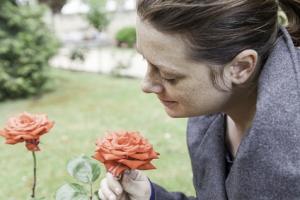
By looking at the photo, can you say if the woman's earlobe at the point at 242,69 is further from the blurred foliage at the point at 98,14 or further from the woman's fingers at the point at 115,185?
the blurred foliage at the point at 98,14

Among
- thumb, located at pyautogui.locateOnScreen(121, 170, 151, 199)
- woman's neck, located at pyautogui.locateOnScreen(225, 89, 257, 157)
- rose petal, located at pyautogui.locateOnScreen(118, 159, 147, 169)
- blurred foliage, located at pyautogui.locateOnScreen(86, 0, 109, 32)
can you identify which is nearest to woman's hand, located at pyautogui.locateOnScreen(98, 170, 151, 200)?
thumb, located at pyautogui.locateOnScreen(121, 170, 151, 199)

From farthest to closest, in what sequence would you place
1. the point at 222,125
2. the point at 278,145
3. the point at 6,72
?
1. the point at 6,72
2. the point at 222,125
3. the point at 278,145

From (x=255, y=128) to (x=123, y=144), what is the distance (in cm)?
27

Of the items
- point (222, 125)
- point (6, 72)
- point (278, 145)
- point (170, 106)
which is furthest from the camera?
point (6, 72)

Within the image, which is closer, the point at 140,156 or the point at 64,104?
the point at 140,156

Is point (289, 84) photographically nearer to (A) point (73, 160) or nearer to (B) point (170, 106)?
(B) point (170, 106)

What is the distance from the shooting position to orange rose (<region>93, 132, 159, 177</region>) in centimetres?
96

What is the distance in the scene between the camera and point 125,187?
111cm

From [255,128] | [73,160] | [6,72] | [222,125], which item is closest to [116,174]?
[73,160]

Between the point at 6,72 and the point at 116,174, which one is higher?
the point at 116,174

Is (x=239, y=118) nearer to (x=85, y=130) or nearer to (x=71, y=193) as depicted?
(x=71, y=193)

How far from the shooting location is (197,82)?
1.00 metres

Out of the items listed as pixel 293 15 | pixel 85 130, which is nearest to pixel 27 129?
pixel 293 15

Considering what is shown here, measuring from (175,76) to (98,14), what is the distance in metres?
8.08
